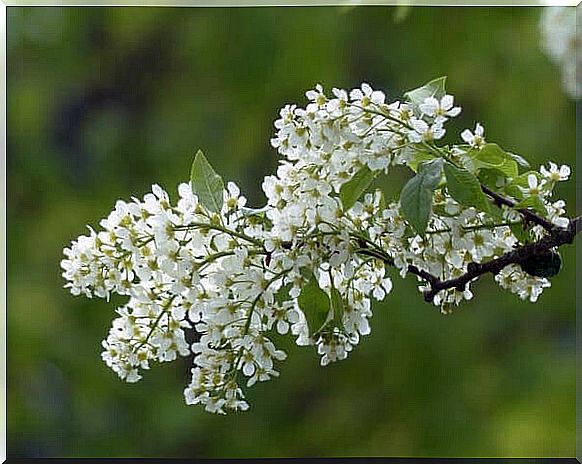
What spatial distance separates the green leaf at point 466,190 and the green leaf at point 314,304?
0.41 feet

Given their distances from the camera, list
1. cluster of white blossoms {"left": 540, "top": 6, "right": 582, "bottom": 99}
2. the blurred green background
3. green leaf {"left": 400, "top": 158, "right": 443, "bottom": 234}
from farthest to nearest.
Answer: the blurred green background, cluster of white blossoms {"left": 540, "top": 6, "right": 582, "bottom": 99}, green leaf {"left": 400, "top": 158, "right": 443, "bottom": 234}

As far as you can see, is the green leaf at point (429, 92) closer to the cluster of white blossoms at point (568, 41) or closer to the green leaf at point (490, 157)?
the green leaf at point (490, 157)

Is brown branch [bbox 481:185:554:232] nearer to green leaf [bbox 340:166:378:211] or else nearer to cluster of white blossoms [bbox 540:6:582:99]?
green leaf [bbox 340:166:378:211]

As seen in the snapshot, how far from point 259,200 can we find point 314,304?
44.8 inches

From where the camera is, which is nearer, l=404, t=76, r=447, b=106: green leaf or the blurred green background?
l=404, t=76, r=447, b=106: green leaf

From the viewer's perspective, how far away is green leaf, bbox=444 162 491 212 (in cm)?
68

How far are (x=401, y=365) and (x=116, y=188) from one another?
2.19 feet

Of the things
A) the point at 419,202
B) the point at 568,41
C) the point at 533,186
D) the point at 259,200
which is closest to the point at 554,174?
the point at 533,186

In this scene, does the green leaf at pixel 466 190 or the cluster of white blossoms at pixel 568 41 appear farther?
the cluster of white blossoms at pixel 568 41

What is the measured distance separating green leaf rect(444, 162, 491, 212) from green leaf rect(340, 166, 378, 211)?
0.19 feet

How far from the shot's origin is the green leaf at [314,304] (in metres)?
0.74

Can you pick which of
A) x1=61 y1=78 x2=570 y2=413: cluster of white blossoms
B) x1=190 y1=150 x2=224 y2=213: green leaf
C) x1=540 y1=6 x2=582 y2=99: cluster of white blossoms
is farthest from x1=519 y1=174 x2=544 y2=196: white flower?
x1=540 y1=6 x2=582 y2=99: cluster of white blossoms

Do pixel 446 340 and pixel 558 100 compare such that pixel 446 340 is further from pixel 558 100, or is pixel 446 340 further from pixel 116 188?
pixel 116 188

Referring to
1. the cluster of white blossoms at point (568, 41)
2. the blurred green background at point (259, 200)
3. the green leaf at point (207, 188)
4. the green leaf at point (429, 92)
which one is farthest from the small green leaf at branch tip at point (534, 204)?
the blurred green background at point (259, 200)
